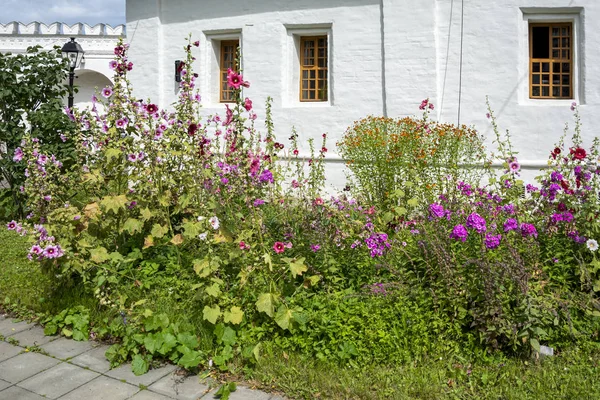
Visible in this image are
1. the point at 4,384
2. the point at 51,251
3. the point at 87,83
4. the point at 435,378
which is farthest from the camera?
the point at 87,83

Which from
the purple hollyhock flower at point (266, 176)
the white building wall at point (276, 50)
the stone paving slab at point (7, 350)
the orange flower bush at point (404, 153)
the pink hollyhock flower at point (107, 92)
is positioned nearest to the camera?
the stone paving slab at point (7, 350)

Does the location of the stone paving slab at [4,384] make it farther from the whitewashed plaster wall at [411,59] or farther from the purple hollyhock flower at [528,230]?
the whitewashed plaster wall at [411,59]

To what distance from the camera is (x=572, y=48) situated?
977 cm

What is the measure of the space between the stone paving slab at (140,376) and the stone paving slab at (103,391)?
60 millimetres

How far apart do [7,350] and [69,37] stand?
1803 cm

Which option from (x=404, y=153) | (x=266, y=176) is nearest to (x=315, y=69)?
(x=404, y=153)

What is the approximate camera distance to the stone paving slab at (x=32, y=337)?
4766 mm

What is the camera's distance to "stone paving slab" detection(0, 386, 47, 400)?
3869 mm

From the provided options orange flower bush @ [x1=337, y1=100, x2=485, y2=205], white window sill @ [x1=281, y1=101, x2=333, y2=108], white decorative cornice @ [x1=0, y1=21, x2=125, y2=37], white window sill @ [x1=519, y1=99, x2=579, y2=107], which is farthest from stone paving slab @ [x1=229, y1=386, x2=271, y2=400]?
white decorative cornice @ [x1=0, y1=21, x2=125, y2=37]

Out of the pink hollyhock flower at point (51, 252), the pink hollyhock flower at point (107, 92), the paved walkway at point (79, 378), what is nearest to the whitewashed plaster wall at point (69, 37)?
the pink hollyhock flower at point (107, 92)

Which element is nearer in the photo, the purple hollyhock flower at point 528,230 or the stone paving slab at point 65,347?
the purple hollyhock flower at point 528,230

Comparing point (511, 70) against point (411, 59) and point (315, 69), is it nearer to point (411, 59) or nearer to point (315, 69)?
point (411, 59)

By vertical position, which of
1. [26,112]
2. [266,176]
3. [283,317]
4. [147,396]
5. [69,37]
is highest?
[69,37]

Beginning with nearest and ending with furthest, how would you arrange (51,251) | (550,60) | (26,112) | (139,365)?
(139,365) → (51,251) → (26,112) → (550,60)
